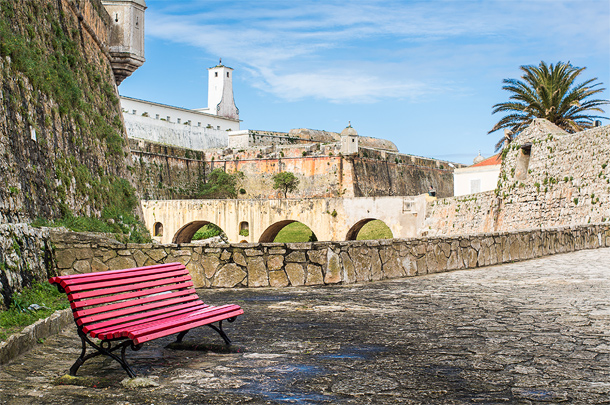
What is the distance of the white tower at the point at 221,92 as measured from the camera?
65250mm

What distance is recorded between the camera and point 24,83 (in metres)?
9.13

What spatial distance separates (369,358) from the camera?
4375mm

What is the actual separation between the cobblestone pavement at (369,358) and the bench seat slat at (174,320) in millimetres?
282

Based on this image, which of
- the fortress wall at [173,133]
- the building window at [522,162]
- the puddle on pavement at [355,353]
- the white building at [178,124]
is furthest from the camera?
the white building at [178,124]

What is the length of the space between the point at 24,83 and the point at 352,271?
5589 mm

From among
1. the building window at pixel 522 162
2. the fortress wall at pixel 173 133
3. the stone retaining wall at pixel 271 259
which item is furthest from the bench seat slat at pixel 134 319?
the fortress wall at pixel 173 133

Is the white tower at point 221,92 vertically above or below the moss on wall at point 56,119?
above

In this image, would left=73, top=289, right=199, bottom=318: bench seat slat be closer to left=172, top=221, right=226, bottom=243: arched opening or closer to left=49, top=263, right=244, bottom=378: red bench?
left=49, top=263, right=244, bottom=378: red bench

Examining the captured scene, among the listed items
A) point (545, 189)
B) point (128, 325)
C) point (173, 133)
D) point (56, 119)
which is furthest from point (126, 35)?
point (173, 133)

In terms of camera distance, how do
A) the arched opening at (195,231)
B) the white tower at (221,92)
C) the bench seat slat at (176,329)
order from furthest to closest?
the white tower at (221,92) → the arched opening at (195,231) → the bench seat slat at (176,329)

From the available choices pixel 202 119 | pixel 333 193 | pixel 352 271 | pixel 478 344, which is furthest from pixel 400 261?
pixel 202 119

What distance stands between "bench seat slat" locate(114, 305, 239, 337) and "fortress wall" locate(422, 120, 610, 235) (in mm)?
17551

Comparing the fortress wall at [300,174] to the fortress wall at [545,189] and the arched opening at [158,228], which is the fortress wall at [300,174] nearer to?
the arched opening at [158,228]

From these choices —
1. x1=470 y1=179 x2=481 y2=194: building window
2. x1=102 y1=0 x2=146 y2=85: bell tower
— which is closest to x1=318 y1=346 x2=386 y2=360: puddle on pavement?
x1=102 y1=0 x2=146 y2=85: bell tower
